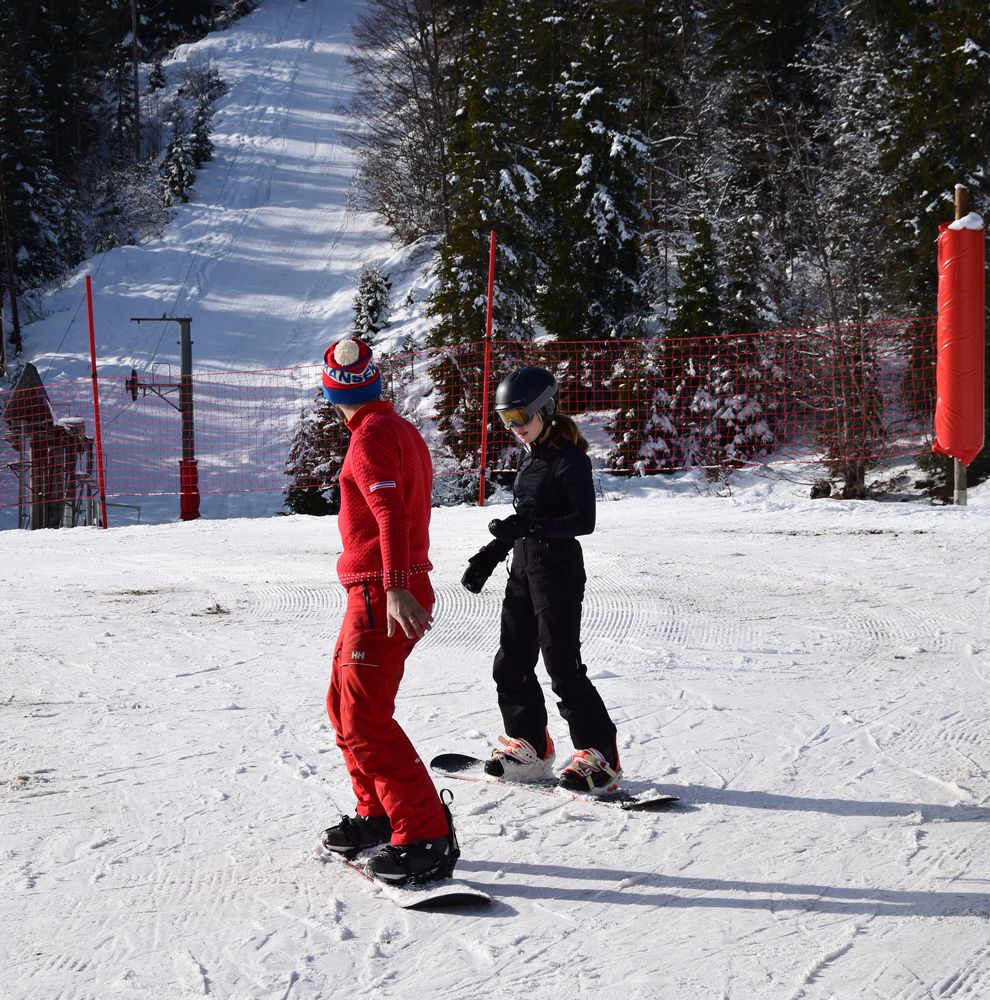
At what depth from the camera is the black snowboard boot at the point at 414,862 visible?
298 centimetres

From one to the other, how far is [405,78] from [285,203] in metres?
7.15

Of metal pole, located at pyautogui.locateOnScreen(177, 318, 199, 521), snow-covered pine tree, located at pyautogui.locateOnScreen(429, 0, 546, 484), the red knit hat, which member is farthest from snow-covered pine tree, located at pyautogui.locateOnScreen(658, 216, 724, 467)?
the red knit hat

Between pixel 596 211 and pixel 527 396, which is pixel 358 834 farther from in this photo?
pixel 596 211

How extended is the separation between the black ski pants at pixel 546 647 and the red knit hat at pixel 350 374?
91cm

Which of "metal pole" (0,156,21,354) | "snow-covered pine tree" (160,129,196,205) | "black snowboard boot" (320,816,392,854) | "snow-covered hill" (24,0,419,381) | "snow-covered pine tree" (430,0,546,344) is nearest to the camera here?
"black snowboard boot" (320,816,392,854)

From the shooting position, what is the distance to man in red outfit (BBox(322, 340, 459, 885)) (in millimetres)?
2904

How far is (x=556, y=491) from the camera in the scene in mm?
3666

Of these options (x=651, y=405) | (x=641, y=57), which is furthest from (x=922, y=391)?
(x=641, y=57)

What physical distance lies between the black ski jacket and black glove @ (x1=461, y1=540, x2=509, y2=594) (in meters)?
0.17

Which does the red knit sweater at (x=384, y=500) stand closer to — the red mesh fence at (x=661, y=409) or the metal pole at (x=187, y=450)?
the red mesh fence at (x=661, y=409)

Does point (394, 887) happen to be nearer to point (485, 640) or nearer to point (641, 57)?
point (485, 640)

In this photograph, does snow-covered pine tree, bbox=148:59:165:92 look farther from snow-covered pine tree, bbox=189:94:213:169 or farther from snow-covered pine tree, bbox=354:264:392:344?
snow-covered pine tree, bbox=354:264:392:344

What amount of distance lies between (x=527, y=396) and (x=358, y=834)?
1501mm

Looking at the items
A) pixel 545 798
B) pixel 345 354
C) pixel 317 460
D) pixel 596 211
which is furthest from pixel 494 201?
pixel 345 354
